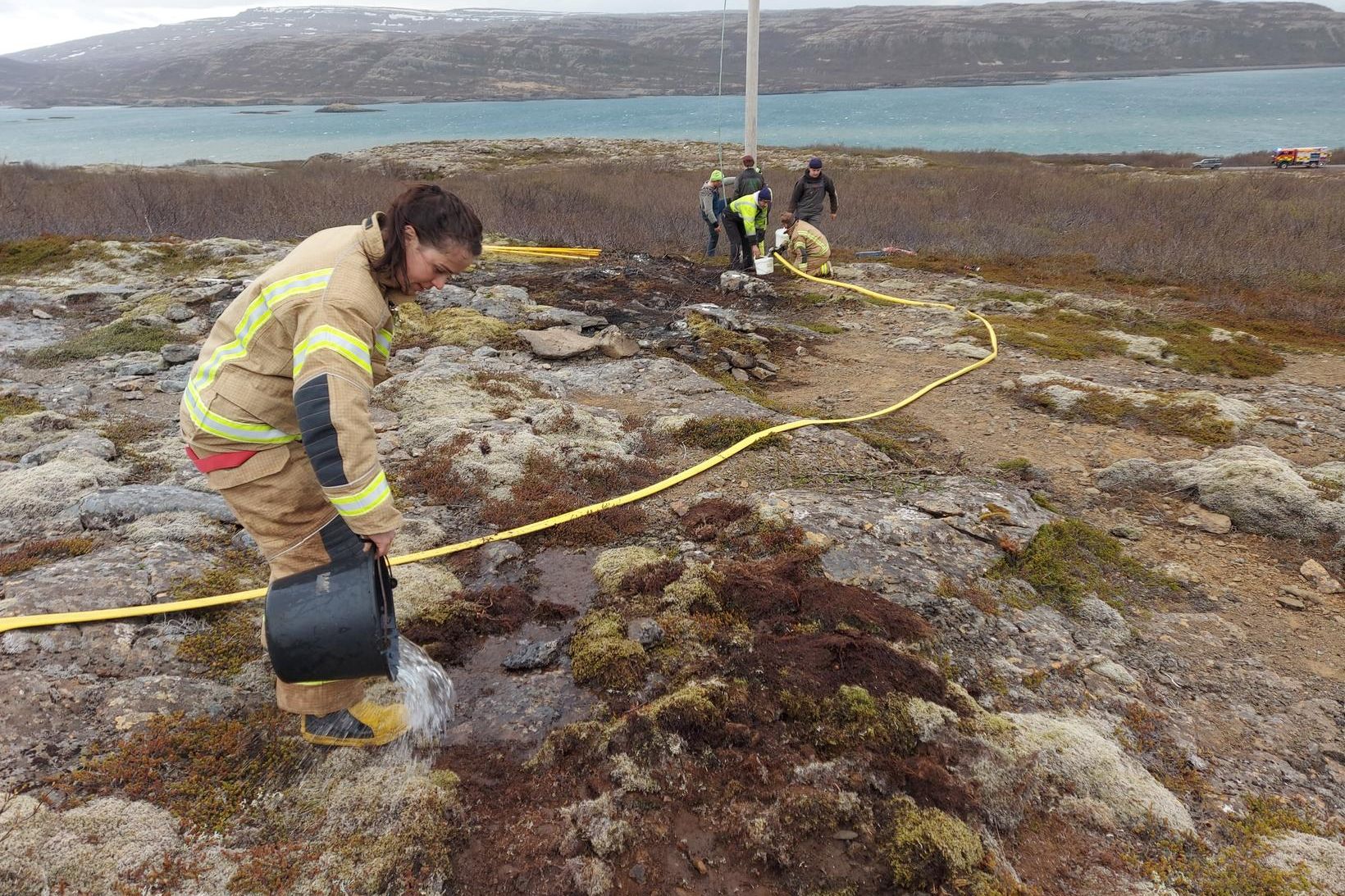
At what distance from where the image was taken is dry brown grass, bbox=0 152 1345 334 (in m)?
13.6

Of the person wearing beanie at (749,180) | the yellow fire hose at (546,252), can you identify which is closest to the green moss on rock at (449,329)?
the yellow fire hose at (546,252)

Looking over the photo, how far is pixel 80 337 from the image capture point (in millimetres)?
9289

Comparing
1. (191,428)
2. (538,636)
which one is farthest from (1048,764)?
(191,428)

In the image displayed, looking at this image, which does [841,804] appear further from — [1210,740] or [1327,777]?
[1327,777]

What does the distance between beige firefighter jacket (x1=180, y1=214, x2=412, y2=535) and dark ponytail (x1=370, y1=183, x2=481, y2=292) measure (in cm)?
5

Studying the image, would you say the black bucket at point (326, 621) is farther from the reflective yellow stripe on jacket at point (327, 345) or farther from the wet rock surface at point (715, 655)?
the reflective yellow stripe on jacket at point (327, 345)

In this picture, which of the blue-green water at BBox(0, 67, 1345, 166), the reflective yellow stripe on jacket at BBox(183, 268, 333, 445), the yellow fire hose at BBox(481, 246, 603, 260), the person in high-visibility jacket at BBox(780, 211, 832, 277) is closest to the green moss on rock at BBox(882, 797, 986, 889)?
the reflective yellow stripe on jacket at BBox(183, 268, 333, 445)

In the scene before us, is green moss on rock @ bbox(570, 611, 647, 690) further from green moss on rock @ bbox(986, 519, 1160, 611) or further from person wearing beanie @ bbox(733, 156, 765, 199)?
person wearing beanie @ bbox(733, 156, 765, 199)

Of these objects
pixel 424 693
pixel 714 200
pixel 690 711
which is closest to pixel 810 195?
pixel 714 200

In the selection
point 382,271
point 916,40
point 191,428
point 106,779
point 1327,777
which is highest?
point 916,40

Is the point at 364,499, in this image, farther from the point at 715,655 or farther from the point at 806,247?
the point at 806,247

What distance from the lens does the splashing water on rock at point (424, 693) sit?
3.32 m

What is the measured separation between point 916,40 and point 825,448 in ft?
755

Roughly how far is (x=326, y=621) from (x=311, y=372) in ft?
3.26
